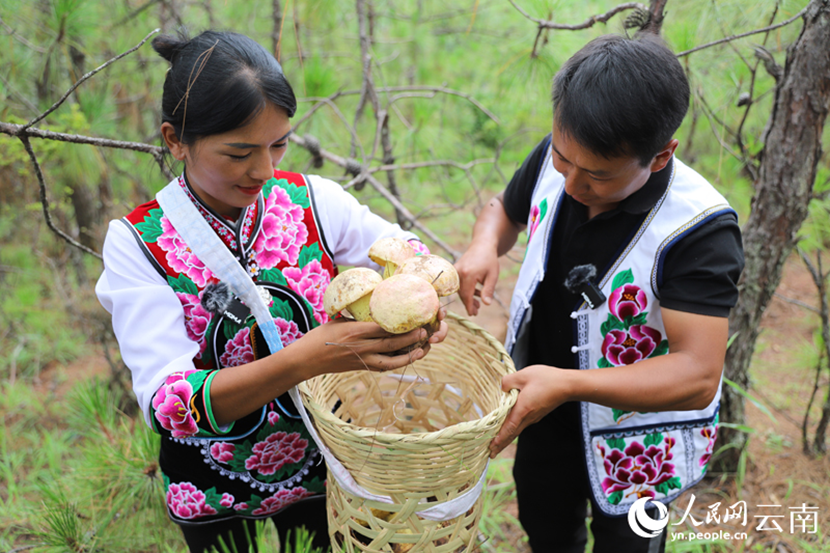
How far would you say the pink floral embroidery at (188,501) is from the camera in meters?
1.46

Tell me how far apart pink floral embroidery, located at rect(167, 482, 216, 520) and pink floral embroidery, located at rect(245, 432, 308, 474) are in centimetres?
16

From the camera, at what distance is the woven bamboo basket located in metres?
1.11

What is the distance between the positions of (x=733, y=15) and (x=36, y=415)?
186 inches

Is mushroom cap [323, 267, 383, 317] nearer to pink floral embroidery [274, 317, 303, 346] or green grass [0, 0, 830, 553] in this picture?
pink floral embroidery [274, 317, 303, 346]

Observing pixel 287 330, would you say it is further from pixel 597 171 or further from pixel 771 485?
pixel 771 485

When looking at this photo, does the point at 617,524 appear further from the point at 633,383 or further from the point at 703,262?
the point at 703,262

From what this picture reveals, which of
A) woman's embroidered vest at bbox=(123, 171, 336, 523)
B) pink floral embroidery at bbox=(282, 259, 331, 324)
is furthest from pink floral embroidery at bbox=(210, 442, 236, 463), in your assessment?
pink floral embroidery at bbox=(282, 259, 331, 324)

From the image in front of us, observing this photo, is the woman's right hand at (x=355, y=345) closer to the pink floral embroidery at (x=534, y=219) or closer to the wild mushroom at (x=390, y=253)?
the wild mushroom at (x=390, y=253)

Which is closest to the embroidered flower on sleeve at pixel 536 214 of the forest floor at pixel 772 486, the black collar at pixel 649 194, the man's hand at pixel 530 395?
the black collar at pixel 649 194

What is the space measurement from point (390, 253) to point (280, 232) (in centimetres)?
32

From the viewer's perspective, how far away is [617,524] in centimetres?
162

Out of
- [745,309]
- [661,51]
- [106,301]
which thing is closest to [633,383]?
[661,51]

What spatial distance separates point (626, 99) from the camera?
3.83ft

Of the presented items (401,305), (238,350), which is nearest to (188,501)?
(238,350)
